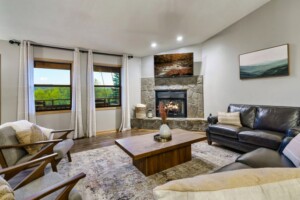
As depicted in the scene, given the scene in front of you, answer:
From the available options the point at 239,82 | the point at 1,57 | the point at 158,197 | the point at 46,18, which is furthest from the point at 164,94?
the point at 158,197

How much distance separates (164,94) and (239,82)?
2309 millimetres

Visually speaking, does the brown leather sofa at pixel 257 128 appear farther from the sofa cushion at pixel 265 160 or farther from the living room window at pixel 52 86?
the living room window at pixel 52 86

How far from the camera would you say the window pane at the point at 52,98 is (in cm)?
408

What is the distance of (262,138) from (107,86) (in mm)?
4291

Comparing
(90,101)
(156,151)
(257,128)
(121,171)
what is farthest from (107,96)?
(257,128)

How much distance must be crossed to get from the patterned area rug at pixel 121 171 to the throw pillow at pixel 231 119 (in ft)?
2.01

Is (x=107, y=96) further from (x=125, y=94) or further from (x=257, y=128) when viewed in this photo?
(x=257, y=128)

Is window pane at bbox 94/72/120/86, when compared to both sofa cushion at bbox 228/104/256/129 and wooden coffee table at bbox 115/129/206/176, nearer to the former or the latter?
wooden coffee table at bbox 115/129/206/176

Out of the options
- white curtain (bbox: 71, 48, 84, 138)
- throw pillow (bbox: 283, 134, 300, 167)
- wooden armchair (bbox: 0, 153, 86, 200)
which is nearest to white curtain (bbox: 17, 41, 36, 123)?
white curtain (bbox: 71, 48, 84, 138)

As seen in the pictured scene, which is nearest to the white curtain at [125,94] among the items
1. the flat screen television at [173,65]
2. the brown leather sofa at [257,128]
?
the flat screen television at [173,65]

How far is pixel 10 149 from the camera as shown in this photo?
78.9 inches

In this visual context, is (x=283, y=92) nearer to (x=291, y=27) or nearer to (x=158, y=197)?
(x=291, y=27)

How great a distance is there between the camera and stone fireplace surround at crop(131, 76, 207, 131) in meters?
4.77

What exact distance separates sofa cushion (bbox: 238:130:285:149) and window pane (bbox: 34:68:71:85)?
4.52 m
